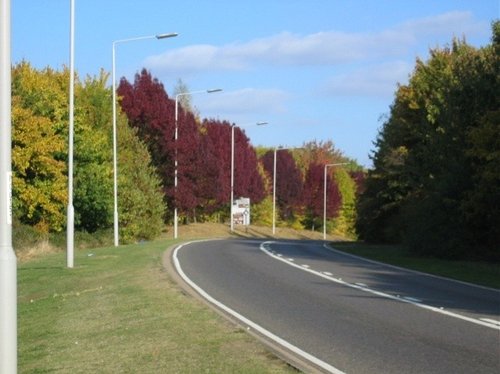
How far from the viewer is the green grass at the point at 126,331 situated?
996 cm

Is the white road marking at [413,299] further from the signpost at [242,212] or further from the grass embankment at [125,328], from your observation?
the signpost at [242,212]

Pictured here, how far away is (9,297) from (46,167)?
114 ft

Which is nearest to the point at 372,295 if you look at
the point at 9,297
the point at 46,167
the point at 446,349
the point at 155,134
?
the point at 446,349

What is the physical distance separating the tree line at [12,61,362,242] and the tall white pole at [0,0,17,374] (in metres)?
33.4

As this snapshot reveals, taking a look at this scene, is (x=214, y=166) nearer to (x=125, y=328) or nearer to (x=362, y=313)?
(x=362, y=313)

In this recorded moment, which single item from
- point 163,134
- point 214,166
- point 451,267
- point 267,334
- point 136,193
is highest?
point 163,134

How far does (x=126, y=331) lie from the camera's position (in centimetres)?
1273

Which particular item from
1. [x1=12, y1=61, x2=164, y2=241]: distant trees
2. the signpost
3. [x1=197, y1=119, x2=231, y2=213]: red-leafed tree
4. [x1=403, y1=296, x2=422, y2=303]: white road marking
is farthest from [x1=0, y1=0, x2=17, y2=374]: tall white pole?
the signpost

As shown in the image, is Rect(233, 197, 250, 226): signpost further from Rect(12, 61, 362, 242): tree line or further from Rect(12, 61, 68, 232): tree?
Rect(12, 61, 68, 232): tree

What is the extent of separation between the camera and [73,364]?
34.7ft

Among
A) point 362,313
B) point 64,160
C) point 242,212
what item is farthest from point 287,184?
point 362,313

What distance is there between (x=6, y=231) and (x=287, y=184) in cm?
9026

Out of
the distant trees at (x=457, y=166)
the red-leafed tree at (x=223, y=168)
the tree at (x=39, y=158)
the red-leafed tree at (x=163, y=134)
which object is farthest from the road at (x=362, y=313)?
the red-leafed tree at (x=223, y=168)

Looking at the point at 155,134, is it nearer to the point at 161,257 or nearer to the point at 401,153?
the point at 401,153
